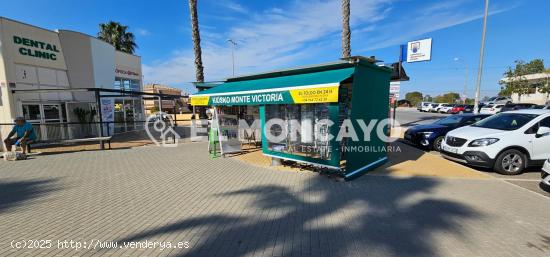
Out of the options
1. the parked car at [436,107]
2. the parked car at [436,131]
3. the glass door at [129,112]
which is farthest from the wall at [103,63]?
the parked car at [436,107]

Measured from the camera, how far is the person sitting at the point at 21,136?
911 centimetres

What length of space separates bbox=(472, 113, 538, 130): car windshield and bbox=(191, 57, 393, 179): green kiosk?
303cm

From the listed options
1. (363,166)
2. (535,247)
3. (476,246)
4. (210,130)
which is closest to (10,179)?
(210,130)

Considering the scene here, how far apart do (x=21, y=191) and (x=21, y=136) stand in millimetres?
5418

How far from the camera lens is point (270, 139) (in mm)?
7762

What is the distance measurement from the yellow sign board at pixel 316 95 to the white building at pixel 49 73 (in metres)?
10.2

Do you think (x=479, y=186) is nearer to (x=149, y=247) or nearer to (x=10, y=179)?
(x=149, y=247)

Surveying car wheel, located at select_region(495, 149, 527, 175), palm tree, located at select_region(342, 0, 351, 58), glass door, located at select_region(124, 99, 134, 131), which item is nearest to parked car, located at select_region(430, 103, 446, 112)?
palm tree, located at select_region(342, 0, 351, 58)

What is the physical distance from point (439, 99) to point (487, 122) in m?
70.3

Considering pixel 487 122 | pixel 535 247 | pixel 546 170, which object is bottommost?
pixel 535 247

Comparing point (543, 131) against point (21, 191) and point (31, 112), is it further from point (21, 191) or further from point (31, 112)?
point (31, 112)

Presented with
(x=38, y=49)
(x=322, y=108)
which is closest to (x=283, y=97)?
(x=322, y=108)

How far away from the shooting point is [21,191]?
559 centimetres

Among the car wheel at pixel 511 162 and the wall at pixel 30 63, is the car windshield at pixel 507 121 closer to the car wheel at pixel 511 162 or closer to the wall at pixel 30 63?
the car wheel at pixel 511 162
